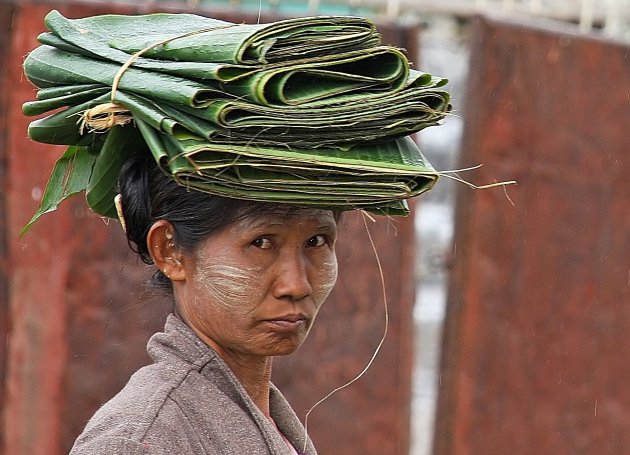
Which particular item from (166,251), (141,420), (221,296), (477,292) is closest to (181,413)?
(141,420)

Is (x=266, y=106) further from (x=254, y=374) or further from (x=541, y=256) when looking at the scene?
(x=541, y=256)


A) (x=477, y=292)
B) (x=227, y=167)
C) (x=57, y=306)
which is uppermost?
(x=227, y=167)

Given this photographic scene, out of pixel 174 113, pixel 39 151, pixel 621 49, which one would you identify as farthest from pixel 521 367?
pixel 174 113

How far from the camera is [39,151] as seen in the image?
4289 mm

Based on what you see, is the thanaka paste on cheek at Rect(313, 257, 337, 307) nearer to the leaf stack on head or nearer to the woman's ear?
the leaf stack on head

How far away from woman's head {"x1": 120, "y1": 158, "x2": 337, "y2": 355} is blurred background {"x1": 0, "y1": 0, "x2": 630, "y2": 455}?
204cm

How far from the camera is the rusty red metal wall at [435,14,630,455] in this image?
519 cm

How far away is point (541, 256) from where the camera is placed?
5328 mm

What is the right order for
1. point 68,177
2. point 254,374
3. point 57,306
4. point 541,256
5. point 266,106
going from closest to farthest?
1. point 266,106
2. point 254,374
3. point 68,177
4. point 57,306
5. point 541,256

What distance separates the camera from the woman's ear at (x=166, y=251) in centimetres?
240

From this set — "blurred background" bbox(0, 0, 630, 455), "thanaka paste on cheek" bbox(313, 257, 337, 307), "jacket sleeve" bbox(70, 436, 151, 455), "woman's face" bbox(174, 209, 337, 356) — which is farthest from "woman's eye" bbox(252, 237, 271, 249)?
"blurred background" bbox(0, 0, 630, 455)

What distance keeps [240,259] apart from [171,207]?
7.0 inches

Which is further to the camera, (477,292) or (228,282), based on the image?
(477,292)

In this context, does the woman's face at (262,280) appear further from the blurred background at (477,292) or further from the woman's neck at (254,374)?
the blurred background at (477,292)
